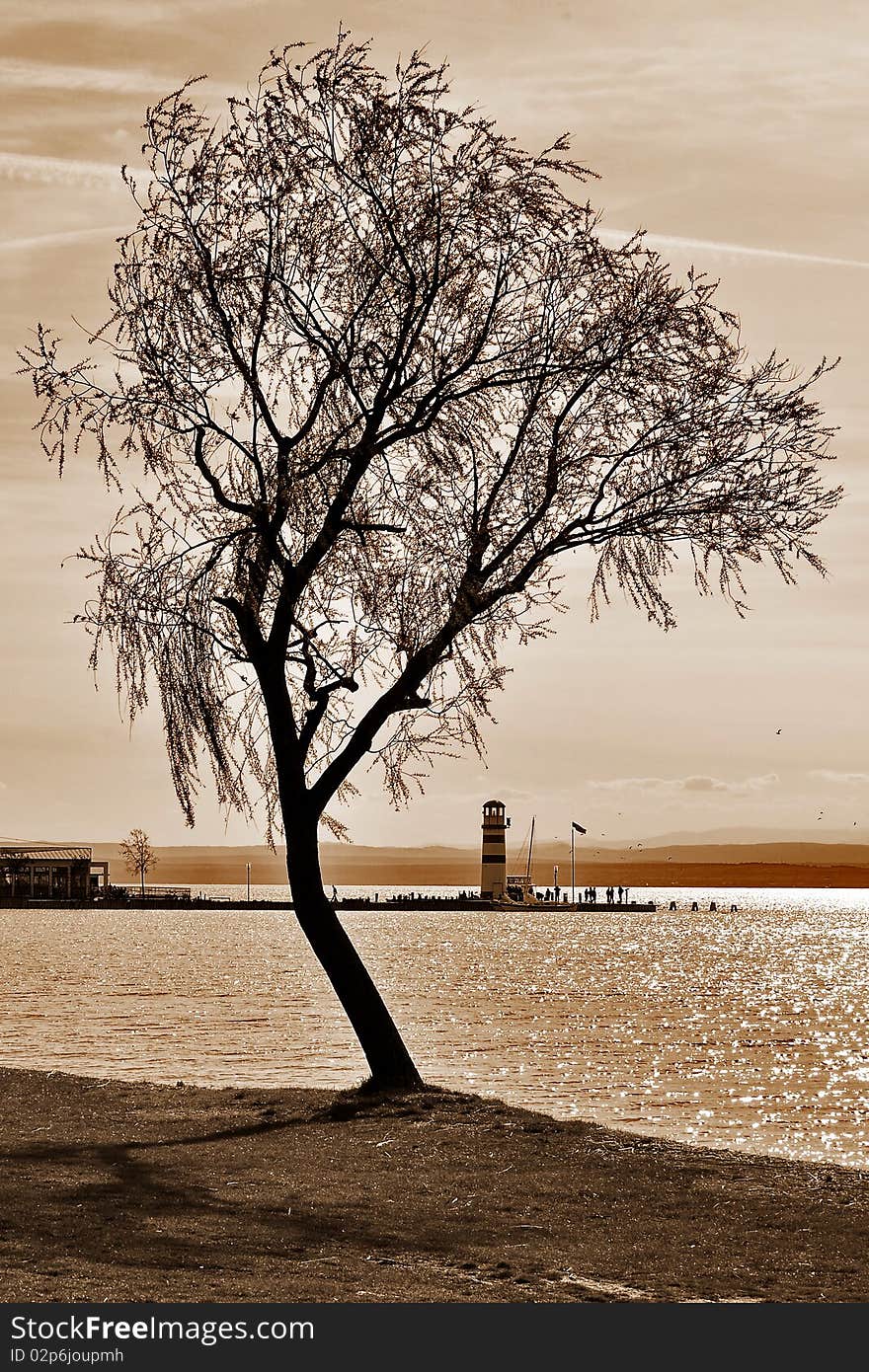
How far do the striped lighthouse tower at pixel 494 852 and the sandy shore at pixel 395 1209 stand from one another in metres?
137

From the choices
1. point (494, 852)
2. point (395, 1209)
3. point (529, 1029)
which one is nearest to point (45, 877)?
point (494, 852)

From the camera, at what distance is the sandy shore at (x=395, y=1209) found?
929 centimetres

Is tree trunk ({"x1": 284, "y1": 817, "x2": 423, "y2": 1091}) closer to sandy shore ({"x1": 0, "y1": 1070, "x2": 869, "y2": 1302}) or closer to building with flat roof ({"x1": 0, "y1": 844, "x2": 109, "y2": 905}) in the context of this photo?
sandy shore ({"x1": 0, "y1": 1070, "x2": 869, "y2": 1302})

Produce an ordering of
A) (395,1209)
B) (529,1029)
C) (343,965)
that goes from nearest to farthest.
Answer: (395,1209) → (343,965) → (529,1029)

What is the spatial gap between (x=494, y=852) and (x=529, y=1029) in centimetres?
11681

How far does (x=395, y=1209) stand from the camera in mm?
11703

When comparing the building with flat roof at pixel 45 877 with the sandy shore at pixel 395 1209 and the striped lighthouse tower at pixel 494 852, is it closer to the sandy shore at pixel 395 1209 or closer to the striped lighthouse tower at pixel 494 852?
the striped lighthouse tower at pixel 494 852

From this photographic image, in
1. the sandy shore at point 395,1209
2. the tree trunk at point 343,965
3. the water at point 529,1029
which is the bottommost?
the water at point 529,1029

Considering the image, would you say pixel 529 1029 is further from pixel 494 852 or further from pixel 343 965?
pixel 494 852

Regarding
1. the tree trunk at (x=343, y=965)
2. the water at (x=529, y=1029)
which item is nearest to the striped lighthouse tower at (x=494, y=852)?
the water at (x=529, y=1029)

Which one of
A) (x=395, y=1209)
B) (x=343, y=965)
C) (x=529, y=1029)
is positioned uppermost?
(x=343, y=965)

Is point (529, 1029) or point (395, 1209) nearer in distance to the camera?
point (395, 1209)

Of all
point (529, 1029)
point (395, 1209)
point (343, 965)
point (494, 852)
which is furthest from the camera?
point (494, 852)

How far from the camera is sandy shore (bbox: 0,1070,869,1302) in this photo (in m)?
9.29
